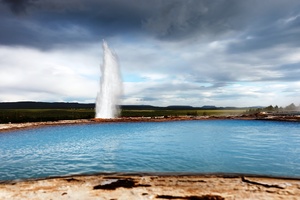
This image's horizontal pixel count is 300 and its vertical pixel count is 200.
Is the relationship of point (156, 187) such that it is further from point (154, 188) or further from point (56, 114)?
point (56, 114)

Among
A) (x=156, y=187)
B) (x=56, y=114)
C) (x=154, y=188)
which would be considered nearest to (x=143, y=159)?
(x=156, y=187)

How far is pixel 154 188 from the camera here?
1076cm

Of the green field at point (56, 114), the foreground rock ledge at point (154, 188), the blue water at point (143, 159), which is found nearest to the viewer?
the foreground rock ledge at point (154, 188)

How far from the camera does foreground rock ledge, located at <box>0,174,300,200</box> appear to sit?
9914 mm

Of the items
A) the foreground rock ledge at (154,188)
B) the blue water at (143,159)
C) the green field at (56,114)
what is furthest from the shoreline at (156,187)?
the green field at (56,114)

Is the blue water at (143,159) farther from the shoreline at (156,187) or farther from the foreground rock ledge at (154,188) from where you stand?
the foreground rock ledge at (154,188)

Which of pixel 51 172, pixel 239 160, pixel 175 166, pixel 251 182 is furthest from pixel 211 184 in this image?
pixel 51 172

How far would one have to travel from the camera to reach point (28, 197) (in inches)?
400

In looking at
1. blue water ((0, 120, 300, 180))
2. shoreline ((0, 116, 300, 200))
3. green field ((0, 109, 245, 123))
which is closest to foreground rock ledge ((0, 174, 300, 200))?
shoreline ((0, 116, 300, 200))

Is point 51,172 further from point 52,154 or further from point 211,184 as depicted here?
point 211,184

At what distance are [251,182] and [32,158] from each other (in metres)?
14.5

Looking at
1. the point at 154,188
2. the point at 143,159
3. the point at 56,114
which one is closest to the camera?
the point at 154,188

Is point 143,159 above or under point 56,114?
under

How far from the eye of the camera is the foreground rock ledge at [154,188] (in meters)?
9.91
